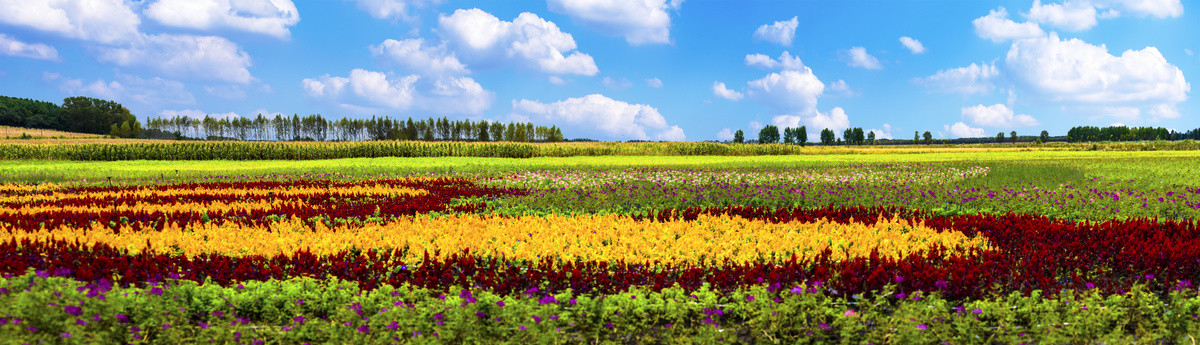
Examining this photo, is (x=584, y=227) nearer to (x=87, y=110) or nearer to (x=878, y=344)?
(x=878, y=344)

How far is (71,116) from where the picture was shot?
419ft

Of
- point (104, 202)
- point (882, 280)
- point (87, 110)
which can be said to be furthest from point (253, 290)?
point (87, 110)

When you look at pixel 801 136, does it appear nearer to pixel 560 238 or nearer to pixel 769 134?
pixel 769 134

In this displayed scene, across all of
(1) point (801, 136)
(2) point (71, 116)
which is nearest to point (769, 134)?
(1) point (801, 136)

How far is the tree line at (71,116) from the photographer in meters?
127

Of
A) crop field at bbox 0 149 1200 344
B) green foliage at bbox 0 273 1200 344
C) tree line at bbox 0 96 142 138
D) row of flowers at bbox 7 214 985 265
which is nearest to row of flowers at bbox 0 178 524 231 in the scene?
crop field at bbox 0 149 1200 344

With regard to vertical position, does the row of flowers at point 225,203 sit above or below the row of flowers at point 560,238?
below

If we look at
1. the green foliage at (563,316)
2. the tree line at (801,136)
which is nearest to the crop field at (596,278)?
the green foliage at (563,316)

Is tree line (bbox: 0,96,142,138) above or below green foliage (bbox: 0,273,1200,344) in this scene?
above

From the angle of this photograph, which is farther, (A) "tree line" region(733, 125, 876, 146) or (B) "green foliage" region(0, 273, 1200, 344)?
(A) "tree line" region(733, 125, 876, 146)

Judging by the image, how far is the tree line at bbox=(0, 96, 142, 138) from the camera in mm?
127125

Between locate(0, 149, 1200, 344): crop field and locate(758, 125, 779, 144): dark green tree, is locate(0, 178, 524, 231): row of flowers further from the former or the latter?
locate(758, 125, 779, 144): dark green tree

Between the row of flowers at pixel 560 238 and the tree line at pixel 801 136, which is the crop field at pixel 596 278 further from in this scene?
the tree line at pixel 801 136

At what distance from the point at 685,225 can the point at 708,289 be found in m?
3.65
